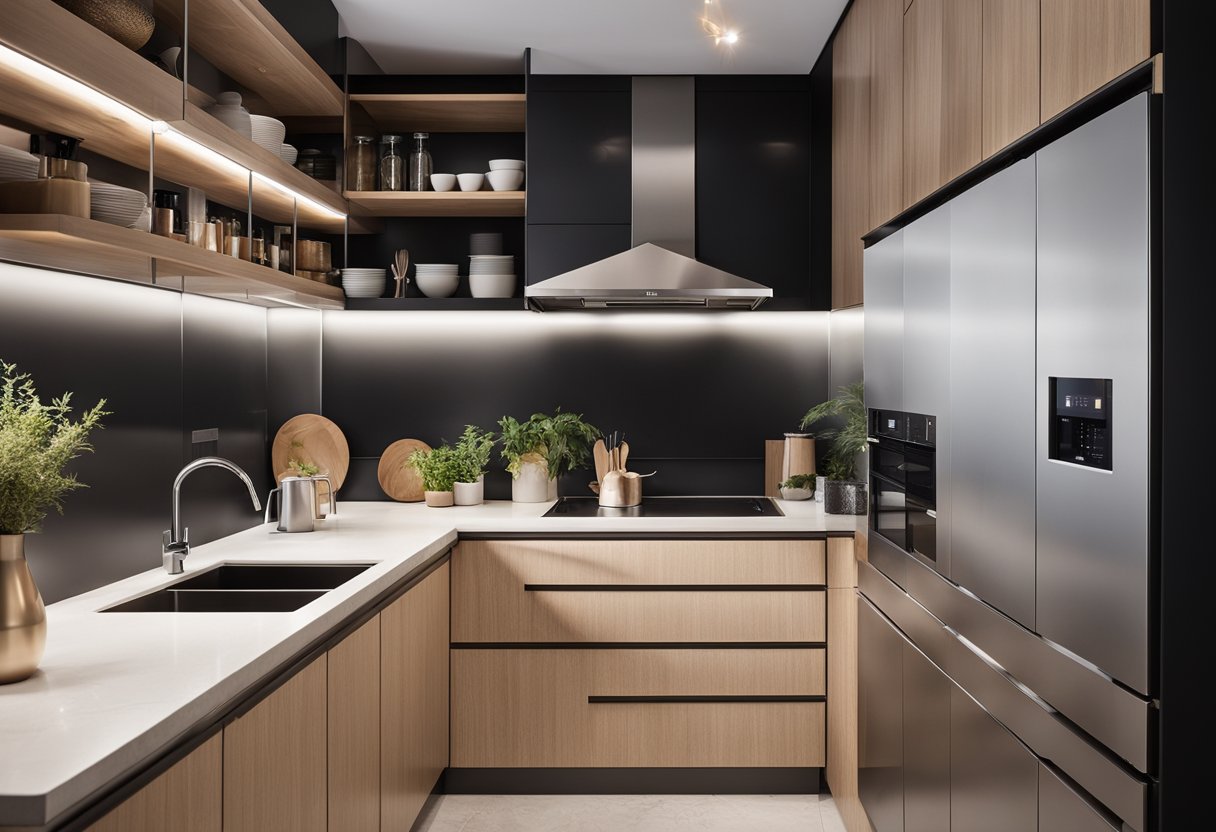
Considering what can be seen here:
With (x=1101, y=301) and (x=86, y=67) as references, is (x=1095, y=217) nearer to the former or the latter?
(x=1101, y=301)

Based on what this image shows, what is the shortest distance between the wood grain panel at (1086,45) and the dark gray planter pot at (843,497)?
191cm

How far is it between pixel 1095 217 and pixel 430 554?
206 cm

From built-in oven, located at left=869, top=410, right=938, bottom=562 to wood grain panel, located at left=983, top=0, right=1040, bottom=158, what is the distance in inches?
25.9

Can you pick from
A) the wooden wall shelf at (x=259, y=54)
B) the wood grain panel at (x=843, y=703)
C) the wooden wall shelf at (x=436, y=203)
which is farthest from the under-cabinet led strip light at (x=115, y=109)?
the wood grain panel at (x=843, y=703)

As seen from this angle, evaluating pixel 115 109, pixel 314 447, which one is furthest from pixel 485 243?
pixel 115 109

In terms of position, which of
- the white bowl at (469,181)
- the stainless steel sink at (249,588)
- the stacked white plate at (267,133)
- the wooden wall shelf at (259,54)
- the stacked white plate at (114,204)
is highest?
the wooden wall shelf at (259,54)

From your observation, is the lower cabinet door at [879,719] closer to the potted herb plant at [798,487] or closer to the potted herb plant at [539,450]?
the potted herb plant at [798,487]

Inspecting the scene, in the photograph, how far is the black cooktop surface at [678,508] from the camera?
3334mm

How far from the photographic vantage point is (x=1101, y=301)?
133cm

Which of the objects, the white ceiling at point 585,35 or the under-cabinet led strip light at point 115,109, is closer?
the under-cabinet led strip light at point 115,109

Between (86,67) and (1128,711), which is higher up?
(86,67)

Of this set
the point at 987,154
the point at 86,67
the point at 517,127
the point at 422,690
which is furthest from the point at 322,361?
the point at 987,154

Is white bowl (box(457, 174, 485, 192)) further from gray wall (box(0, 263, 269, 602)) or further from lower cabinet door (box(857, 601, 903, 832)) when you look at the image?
lower cabinet door (box(857, 601, 903, 832))

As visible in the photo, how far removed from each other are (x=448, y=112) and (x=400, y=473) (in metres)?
1.47
